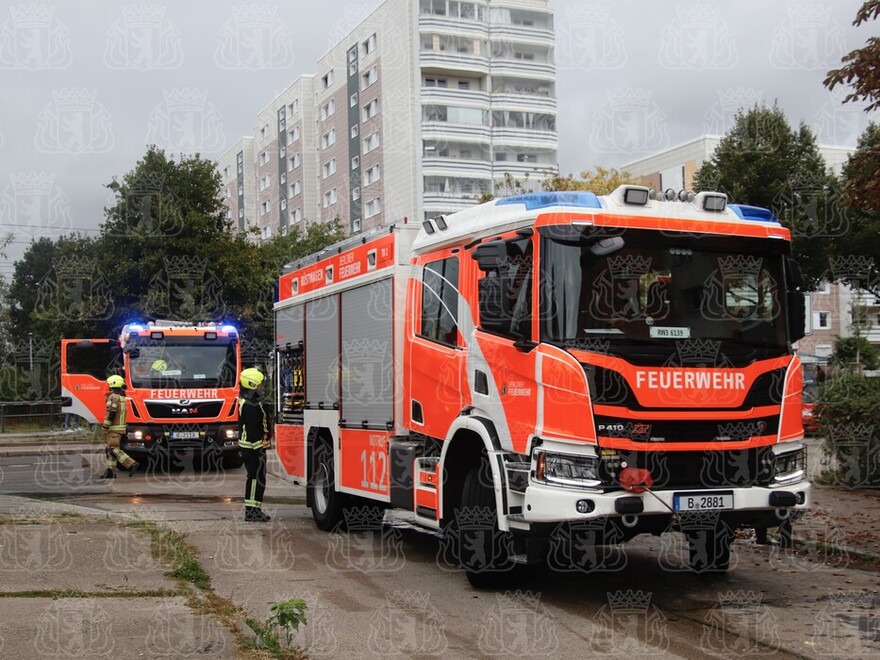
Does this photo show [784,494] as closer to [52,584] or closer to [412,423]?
[412,423]

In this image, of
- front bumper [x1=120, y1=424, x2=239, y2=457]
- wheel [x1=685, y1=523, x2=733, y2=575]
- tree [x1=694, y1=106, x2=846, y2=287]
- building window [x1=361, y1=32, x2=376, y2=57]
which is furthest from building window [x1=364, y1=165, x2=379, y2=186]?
wheel [x1=685, y1=523, x2=733, y2=575]

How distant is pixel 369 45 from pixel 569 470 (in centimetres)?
5791

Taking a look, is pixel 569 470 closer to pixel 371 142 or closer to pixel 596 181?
pixel 596 181

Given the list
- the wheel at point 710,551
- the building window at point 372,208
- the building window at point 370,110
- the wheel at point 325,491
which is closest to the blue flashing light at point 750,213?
the wheel at point 710,551

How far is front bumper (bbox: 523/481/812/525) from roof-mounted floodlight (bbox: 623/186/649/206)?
7.16 ft

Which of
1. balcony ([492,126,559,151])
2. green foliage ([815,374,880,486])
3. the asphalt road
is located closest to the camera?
the asphalt road

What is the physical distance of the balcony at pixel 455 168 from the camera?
58.3 metres

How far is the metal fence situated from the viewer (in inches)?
1475

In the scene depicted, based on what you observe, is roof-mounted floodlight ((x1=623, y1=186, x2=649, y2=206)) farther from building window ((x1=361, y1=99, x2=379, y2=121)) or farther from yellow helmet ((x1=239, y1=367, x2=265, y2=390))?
building window ((x1=361, y1=99, x2=379, y2=121))

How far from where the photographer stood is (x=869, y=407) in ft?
45.7

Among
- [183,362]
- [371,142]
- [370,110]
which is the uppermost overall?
[370,110]

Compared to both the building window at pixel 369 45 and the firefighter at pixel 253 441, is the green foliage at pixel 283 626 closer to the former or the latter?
the firefighter at pixel 253 441

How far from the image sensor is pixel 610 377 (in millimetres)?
7227

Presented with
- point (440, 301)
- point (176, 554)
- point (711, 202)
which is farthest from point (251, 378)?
point (711, 202)
